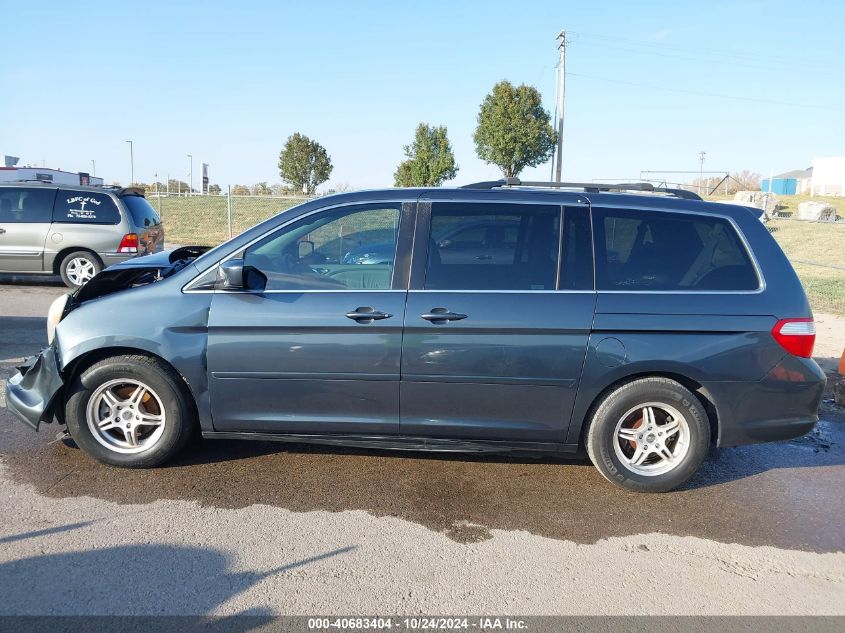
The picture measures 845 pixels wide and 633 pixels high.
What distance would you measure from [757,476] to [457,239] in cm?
259

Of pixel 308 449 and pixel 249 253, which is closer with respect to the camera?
pixel 249 253

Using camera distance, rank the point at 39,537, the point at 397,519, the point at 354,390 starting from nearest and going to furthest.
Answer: the point at 39,537 → the point at 397,519 → the point at 354,390

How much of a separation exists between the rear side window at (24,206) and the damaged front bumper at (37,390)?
7.52 metres

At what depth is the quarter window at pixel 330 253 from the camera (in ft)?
13.2

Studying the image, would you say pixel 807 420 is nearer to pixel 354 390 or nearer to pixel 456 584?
pixel 456 584

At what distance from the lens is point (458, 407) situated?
155 inches

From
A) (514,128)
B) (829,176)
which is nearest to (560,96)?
(514,128)

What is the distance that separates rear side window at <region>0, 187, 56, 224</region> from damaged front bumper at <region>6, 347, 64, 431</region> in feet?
24.7

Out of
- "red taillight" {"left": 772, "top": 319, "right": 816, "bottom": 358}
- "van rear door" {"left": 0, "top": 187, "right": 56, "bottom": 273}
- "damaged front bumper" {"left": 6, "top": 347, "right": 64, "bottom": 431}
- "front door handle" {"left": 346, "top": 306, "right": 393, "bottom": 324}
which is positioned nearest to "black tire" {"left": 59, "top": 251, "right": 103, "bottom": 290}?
"van rear door" {"left": 0, "top": 187, "right": 56, "bottom": 273}

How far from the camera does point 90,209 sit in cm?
1059

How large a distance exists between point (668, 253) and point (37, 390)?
4.04 metres

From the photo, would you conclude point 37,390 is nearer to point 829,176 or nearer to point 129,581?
point 129,581

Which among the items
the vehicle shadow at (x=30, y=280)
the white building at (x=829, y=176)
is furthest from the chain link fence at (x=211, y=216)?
the white building at (x=829, y=176)

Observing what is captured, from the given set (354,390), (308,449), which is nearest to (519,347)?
(354,390)
